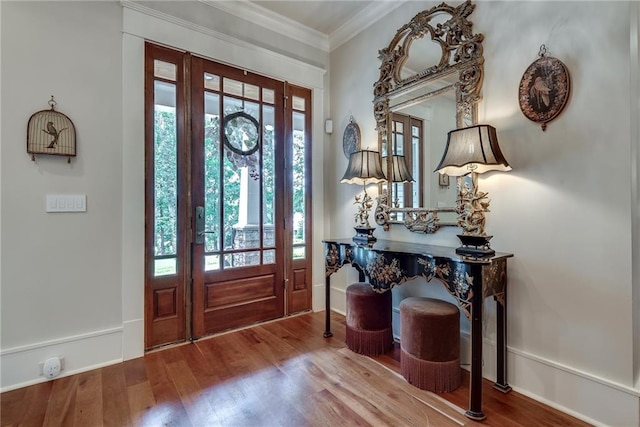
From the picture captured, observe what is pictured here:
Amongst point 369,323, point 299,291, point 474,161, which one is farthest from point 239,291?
point 474,161

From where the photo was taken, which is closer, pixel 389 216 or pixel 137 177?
pixel 137 177

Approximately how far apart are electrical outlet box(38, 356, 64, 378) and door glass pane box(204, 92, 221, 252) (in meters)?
1.18

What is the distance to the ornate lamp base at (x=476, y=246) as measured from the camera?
5.61 feet

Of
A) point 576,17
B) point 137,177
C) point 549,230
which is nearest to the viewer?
point 576,17

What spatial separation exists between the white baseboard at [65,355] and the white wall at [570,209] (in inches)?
104

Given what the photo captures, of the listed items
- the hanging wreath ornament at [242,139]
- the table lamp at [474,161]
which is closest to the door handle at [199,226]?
the hanging wreath ornament at [242,139]

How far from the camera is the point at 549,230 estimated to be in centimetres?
174

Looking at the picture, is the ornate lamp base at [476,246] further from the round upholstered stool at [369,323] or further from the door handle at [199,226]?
the door handle at [199,226]

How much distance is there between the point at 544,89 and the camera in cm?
173

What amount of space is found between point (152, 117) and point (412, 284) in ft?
8.15

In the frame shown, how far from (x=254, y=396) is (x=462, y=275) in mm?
1417

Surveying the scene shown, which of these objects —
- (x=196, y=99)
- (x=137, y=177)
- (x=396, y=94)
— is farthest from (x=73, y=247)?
(x=396, y=94)

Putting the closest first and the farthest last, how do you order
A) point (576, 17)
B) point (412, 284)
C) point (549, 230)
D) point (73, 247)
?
point (576, 17), point (549, 230), point (73, 247), point (412, 284)

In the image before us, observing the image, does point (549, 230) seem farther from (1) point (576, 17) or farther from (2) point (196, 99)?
(2) point (196, 99)
